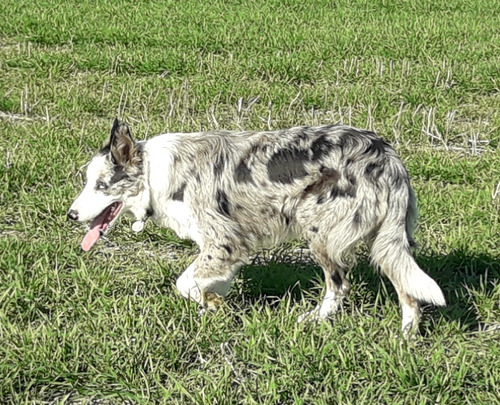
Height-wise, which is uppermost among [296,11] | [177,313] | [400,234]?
[400,234]

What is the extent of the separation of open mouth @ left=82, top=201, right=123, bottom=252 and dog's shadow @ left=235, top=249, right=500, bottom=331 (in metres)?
0.84

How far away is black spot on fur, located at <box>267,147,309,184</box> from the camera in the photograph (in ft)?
15.0

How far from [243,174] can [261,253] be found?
893mm

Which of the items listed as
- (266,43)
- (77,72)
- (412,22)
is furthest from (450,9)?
(77,72)

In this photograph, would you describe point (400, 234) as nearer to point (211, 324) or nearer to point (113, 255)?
point (211, 324)

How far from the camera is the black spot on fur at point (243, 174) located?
470cm

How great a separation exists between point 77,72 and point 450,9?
20.9 feet

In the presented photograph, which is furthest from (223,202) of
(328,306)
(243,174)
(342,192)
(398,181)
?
(398,181)

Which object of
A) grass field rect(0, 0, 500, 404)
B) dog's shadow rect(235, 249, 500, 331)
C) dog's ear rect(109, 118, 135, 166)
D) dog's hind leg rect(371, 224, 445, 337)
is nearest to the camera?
grass field rect(0, 0, 500, 404)

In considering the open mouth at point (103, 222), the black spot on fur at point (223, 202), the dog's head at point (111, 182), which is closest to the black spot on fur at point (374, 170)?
the black spot on fur at point (223, 202)

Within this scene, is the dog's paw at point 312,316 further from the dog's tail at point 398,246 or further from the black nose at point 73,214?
the black nose at point 73,214

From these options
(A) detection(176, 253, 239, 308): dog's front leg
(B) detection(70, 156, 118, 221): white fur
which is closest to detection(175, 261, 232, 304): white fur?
(A) detection(176, 253, 239, 308): dog's front leg

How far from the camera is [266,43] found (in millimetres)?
10625

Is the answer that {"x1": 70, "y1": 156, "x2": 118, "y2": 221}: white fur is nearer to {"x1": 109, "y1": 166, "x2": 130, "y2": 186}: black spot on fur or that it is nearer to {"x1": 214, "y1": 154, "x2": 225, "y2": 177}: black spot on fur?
{"x1": 109, "y1": 166, "x2": 130, "y2": 186}: black spot on fur
